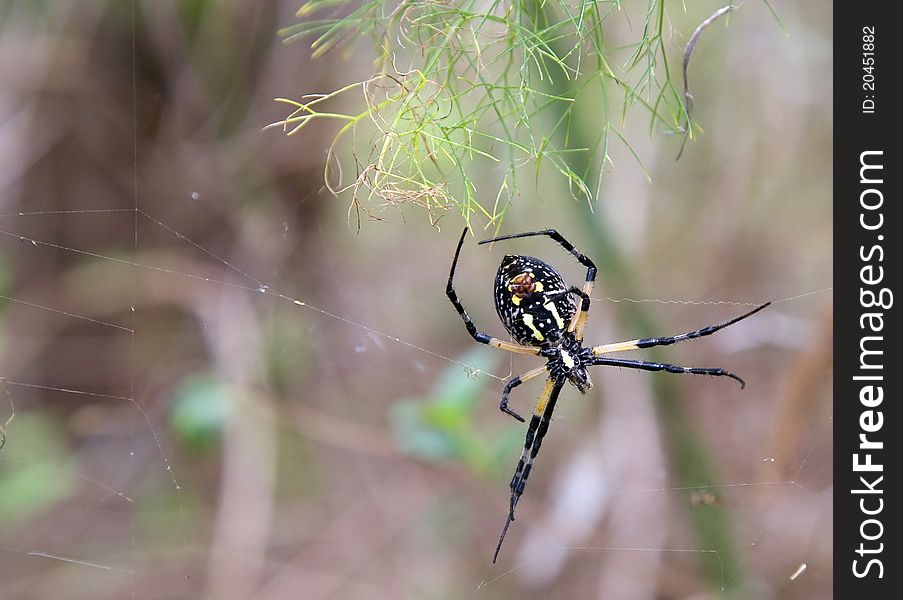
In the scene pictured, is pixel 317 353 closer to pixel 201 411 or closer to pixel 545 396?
pixel 201 411

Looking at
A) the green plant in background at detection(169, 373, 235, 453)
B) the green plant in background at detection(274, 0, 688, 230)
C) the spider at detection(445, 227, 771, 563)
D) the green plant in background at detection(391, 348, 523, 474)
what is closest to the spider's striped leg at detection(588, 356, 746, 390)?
the spider at detection(445, 227, 771, 563)

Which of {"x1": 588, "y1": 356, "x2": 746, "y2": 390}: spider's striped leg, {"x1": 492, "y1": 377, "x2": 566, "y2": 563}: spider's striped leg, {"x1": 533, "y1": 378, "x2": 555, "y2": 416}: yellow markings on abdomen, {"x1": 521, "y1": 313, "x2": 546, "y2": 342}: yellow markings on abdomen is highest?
{"x1": 521, "y1": 313, "x2": 546, "y2": 342}: yellow markings on abdomen

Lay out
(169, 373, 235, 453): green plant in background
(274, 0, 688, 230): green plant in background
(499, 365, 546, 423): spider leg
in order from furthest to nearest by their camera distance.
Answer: (169, 373, 235, 453): green plant in background → (499, 365, 546, 423): spider leg → (274, 0, 688, 230): green plant in background

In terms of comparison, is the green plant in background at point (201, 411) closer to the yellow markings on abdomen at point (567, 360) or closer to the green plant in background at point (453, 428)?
the green plant in background at point (453, 428)

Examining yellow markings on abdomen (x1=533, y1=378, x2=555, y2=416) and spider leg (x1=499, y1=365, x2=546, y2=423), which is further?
yellow markings on abdomen (x1=533, y1=378, x2=555, y2=416)

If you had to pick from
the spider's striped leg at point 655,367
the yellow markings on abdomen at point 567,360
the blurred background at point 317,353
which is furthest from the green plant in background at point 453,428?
the spider's striped leg at point 655,367

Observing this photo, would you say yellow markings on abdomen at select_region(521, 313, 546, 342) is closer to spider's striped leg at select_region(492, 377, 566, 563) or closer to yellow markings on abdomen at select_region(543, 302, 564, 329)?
yellow markings on abdomen at select_region(543, 302, 564, 329)

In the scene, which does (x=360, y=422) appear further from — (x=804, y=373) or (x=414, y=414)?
(x=804, y=373)

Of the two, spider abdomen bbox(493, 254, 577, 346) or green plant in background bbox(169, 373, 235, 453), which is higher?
spider abdomen bbox(493, 254, 577, 346)
